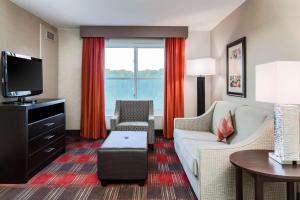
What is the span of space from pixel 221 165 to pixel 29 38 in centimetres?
374

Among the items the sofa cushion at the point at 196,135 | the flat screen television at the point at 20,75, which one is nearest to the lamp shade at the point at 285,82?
the sofa cushion at the point at 196,135

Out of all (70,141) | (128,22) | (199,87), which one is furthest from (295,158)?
(70,141)

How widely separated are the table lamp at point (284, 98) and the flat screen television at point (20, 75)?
296cm

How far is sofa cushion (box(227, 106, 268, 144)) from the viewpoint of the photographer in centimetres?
257

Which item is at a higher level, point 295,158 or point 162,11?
point 162,11

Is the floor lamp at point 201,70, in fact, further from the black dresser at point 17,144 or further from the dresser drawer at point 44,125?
the black dresser at point 17,144

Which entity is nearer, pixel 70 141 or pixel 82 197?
pixel 82 197

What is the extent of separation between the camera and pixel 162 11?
4.20 meters

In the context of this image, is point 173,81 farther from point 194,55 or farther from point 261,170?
point 261,170

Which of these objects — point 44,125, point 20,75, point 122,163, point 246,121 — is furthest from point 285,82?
point 20,75

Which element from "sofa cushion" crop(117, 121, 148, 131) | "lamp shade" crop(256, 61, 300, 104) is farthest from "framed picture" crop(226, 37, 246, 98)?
"lamp shade" crop(256, 61, 300, 104)

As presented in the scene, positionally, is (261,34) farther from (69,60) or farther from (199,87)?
(69,60)

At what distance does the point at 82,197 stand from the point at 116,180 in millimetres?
446

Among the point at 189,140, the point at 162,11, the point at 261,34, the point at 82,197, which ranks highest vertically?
the point at 162,11
